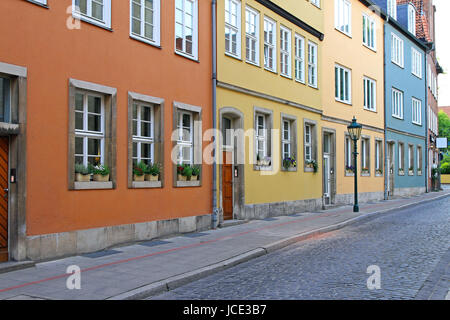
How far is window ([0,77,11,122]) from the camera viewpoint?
8.68 m

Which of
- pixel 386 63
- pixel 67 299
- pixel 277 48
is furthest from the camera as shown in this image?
pixel 386 63

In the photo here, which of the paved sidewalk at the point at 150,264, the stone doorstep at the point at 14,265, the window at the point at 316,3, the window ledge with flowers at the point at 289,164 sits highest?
the window at the point at 316,3

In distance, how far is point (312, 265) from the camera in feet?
29.7

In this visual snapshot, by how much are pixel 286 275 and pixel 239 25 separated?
979 centimetres

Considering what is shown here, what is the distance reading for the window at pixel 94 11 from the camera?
10.1 m

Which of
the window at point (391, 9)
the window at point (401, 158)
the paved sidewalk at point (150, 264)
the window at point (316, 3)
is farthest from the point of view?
the window at point (391, 9)

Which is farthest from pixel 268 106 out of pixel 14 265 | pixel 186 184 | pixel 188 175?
pixel 14 265

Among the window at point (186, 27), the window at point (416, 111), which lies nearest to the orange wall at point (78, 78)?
the window at point (186, 27)

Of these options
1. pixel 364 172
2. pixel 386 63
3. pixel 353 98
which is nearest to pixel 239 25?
pixel 353 98

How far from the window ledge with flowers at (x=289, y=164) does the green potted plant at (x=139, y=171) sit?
7.56 meters

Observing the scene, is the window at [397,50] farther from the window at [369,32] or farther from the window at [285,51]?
the window at [285,51]

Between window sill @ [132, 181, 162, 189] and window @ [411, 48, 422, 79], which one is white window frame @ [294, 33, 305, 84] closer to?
window sill @ [132, 181, 162, 189]

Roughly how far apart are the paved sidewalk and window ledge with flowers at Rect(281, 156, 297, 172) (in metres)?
4.49

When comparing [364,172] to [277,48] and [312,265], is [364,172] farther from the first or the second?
[312,265]
